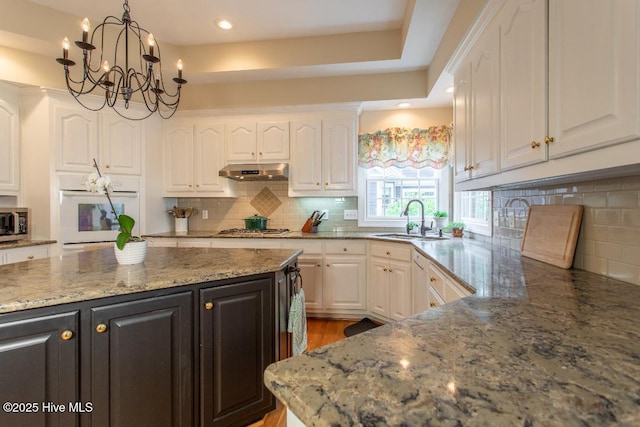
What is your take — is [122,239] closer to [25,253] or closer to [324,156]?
[25,253]

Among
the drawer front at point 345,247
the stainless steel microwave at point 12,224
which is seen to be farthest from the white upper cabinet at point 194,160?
the drawer front at point 345,247

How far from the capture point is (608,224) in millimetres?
1204

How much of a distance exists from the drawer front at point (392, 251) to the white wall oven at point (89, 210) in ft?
8.70

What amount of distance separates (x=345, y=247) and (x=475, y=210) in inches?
52.9

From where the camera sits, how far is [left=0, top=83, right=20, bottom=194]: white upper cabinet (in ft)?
8.95

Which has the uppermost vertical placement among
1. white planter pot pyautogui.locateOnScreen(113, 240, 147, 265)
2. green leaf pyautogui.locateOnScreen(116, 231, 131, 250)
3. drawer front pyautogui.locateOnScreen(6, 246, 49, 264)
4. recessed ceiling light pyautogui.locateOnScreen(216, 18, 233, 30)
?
recessed ceiling light pyautogui.locateOnScreen(216, 18, 233, 30)

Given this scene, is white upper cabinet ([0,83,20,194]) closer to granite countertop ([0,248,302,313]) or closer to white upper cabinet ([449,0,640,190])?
granite countertop ([0,248,302,313])

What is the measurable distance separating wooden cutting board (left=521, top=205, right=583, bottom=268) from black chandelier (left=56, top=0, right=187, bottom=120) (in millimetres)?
2298

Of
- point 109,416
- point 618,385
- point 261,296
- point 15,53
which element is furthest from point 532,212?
point 15,53

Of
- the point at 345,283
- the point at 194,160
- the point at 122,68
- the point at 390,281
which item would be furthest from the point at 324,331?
the point at 122,68

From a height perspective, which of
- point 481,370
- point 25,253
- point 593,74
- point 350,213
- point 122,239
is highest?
point 593,74

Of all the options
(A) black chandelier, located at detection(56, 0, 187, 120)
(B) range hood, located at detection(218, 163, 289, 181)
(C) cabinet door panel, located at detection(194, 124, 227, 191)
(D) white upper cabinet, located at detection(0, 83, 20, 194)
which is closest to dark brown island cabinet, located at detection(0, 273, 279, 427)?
(A) black chandelier, located at detection(56, 0, 187, 120)

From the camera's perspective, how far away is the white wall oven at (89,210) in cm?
288

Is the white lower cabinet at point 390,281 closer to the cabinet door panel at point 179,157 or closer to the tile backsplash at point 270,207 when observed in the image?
the tile backsplash at point 270,207
